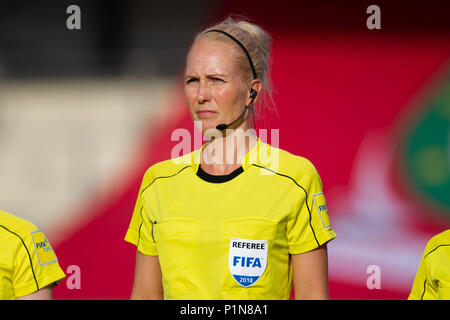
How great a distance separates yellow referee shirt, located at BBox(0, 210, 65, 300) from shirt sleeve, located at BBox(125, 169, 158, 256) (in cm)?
29

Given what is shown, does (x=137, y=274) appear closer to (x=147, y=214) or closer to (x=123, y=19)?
(x=147, y=214)

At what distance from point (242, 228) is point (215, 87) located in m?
0.42

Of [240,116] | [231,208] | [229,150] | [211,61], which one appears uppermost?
[211,61]

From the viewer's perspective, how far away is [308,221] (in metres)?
1.79

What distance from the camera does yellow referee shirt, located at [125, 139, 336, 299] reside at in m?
1.76

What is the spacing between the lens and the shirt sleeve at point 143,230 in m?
1.96

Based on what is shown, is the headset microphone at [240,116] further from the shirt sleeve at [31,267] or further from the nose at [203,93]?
the shirt sleeve at [31,267]

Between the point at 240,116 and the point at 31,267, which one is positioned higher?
the point at 240,116

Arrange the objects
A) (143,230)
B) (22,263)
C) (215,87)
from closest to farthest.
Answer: (22,263) < (215,87) < (143,230)

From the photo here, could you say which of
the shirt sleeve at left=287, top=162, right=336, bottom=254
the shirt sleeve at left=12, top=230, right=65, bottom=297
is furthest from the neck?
the shirt sleeve at left=12, top=230, right=65, bottom=297

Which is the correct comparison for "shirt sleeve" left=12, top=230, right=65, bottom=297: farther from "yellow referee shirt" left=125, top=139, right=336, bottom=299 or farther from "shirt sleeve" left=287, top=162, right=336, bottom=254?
"shirt sleeve" left=287, top=162, right=336, bottom=254

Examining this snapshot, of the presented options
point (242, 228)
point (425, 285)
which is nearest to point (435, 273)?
point (425, 285)

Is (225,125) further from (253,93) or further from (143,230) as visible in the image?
(143,230)
